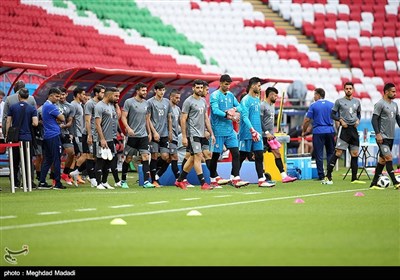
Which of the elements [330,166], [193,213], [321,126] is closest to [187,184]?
[330,166]

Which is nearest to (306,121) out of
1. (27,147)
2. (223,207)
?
(27,147)

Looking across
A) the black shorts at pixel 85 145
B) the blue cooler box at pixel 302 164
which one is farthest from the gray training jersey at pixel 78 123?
the blue cooler box at pixel 302 164

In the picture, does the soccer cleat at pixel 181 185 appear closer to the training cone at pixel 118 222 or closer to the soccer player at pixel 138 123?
the soccer player at pixel 138 123

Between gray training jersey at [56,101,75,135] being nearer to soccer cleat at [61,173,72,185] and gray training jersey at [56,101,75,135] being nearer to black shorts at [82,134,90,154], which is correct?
black shorts at [82,134,90,154]

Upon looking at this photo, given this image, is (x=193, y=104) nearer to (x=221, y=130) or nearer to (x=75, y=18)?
(x=221, y=130)

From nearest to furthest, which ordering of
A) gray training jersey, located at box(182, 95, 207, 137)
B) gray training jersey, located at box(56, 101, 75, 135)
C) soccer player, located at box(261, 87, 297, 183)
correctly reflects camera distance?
gray training jersey, located at box(182, 95, 207, 137), soccer player, located at box(261, 87, 297, 183), gray training jersey, located at box(56, 101, 75, 135)

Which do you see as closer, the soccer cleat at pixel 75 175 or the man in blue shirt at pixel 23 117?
the man in blue shirt at pixel 23 117

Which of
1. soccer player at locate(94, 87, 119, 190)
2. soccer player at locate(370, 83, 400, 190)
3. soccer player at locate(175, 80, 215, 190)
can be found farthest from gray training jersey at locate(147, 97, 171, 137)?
soccer player at locate(370, 83, 400, 190)

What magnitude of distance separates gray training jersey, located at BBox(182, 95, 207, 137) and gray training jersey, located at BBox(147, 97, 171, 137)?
1375mm

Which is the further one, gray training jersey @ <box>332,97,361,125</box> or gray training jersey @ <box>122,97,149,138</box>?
gray training jersey @ <box>332,97,361,125</box>

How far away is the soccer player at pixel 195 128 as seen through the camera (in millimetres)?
19906

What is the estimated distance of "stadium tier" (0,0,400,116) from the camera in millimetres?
36378

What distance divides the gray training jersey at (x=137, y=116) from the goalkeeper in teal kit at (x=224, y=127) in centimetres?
149

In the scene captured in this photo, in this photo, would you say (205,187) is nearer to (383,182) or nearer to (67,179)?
(383,182)
